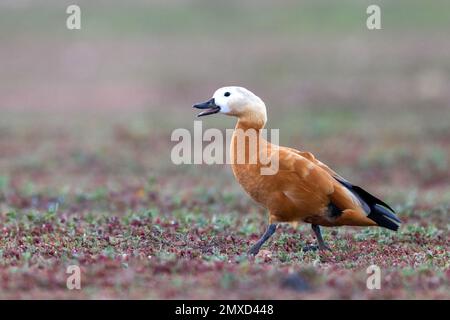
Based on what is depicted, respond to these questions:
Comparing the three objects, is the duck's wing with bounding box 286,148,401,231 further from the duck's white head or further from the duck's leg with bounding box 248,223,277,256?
the duck's leg with bounding box 248,223,277,256

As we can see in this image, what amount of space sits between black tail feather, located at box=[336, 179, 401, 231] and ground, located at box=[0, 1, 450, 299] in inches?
13.4

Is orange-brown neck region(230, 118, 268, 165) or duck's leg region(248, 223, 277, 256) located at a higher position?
orange-brown neck region(230, 118, 268, 165)

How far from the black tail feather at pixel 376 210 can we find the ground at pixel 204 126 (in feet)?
1.12

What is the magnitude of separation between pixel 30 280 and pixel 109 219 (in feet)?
9.29

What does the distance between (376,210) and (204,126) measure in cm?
1120

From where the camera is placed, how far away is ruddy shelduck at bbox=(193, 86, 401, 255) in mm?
7711

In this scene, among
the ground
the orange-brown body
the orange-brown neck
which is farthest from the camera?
the orange-brown neck

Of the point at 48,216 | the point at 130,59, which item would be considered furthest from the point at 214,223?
the point at 130,59


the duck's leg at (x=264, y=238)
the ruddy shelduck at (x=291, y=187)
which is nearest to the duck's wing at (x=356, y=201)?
the ruddy shelduck at (x=291, y=187)

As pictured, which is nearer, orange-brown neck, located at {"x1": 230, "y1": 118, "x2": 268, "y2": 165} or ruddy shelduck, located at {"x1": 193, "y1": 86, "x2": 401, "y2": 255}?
ruddy shelduck, located at {"x1": 193, "y1": 86, "x2": 401, "y2": 255}

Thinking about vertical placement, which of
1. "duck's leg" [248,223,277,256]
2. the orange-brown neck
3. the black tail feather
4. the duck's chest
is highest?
the orange-brown neck

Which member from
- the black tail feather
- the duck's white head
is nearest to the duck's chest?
the duck's white head

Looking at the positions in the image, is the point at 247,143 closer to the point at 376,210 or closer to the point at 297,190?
the point at 297,190

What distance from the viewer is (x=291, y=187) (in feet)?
25.3
